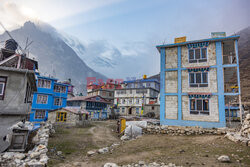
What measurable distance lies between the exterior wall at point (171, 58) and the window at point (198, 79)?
8.47ft

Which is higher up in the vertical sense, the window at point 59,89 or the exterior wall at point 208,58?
the exterior wall at point 208,58

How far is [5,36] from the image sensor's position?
132m

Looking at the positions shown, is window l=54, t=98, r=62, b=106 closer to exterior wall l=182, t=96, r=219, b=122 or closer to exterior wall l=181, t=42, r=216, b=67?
exterior wall l=182, t=96, r=219, b=122

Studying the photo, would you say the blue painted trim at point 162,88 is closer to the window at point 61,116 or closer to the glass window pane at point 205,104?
the glass window pane at point 205,104

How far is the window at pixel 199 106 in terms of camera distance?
58.2 ft

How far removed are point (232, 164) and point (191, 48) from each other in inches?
596

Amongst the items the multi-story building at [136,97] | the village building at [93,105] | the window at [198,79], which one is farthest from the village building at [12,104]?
the multi-story building at [136,97]

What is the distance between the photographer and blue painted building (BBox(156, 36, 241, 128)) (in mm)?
17406

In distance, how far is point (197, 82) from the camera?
61.5 feet

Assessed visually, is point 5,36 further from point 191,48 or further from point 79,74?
point 191,48

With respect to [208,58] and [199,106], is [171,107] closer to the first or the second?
[199,106]

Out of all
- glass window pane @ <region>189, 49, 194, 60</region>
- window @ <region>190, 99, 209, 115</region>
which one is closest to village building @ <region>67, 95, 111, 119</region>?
window @ <region>190, 99, 209, 115</region>

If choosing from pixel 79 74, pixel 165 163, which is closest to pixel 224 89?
pixel 165 163

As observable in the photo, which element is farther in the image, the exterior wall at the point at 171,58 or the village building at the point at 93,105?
the village building at the point at 93,105
